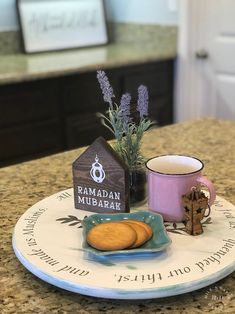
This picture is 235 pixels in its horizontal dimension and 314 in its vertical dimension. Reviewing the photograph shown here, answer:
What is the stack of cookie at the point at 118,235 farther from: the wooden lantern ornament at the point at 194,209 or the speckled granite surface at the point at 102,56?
the speckled granite surface at the point at 102,56

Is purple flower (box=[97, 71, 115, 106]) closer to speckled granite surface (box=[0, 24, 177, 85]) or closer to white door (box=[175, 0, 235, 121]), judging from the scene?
speckled granite surface (box=[0, 24, 177, 85])

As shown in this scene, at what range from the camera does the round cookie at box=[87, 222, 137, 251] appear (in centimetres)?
75

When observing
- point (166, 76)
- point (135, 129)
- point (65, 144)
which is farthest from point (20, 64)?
point (135, 129)

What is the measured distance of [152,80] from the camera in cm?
303

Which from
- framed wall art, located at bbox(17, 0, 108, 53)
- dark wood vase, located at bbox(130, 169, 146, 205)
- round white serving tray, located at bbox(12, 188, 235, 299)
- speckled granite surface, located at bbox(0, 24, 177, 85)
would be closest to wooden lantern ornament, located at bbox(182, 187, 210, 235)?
round white serving tray, located at bbox(12, 188, 235, 299)

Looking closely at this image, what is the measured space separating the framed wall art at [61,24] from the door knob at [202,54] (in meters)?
0.65

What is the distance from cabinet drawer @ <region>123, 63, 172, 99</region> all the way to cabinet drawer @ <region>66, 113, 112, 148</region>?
264 mm

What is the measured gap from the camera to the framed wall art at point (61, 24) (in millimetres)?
3064

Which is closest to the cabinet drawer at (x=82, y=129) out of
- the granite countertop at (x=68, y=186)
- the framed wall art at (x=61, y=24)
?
the framed wall art at (x=61, y=24)

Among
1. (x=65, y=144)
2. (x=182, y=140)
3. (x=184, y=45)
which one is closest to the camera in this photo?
(x=182, y=140)

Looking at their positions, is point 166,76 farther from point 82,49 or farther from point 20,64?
point 20,64

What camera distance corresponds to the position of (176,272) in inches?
28.4

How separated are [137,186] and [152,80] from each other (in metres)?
2.15

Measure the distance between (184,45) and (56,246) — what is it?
2.46 meters
